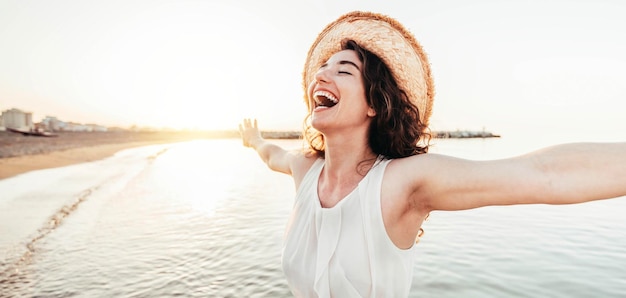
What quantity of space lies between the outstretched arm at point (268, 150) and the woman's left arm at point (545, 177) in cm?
166

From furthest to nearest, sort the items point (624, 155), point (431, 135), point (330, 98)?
point (431, 135), point (330, 98), point (624, 155)

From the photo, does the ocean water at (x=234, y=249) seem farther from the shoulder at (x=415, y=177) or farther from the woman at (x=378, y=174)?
the shoulder at (x=415, y=177)

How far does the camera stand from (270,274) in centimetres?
635

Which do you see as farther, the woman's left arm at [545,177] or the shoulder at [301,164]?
the shoulder at [301,164]

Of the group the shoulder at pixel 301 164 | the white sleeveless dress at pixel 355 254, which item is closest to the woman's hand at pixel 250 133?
the shoulder at pixel 301 164

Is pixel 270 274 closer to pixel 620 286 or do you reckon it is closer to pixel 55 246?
pixel 55 246

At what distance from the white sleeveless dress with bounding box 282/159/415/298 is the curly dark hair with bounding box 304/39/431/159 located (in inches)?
6.8

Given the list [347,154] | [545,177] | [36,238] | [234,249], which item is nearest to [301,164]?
[347,154]

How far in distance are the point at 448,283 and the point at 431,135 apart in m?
4.60

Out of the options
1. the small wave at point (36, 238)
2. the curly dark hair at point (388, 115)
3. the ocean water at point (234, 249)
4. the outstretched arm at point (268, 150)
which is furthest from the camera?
the small wave at point (36, 238)

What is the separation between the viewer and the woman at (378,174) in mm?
1304

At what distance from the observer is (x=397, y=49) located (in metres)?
2.09

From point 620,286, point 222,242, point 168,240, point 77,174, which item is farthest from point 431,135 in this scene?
point 77,174

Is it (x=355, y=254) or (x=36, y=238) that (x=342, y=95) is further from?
(x=36, y=238)
